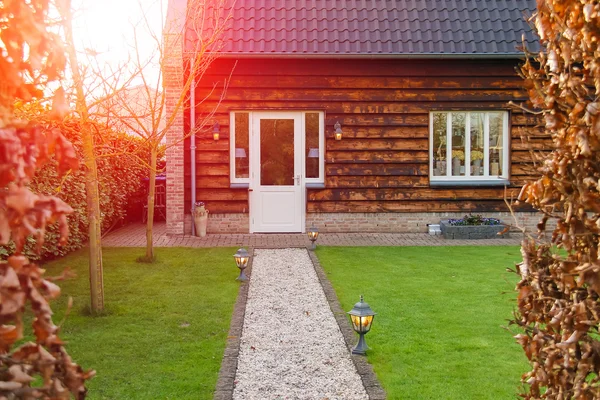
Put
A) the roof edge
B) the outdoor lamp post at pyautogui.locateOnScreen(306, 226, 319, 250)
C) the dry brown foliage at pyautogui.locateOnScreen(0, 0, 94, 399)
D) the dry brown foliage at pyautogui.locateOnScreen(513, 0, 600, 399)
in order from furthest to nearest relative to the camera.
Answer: the roof edge → the outdoor lamp post at pyautogui.locateOnScreen(306, 226, 319, 250) → the dry brown foliage at pyautogui.locateOnScreen(513, 0, 600, 399) → the dry brown foliage at pyautogui.locateOnScreen(0, 0, 94, 399)

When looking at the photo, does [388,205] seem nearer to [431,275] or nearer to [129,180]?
[431,275]

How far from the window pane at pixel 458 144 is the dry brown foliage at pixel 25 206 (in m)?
12.5

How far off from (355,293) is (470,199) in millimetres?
6575

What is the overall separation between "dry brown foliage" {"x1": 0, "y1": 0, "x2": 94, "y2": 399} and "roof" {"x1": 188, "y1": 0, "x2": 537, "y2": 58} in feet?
35.8

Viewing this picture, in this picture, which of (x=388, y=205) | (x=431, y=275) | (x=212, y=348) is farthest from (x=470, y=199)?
(x=212, y=348)

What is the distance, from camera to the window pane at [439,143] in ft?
44.6

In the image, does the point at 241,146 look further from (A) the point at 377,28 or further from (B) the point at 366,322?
(B) the point at 366,322

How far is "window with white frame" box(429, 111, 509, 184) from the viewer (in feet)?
44.5

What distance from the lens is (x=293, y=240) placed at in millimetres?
12570

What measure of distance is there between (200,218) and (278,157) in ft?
6.91

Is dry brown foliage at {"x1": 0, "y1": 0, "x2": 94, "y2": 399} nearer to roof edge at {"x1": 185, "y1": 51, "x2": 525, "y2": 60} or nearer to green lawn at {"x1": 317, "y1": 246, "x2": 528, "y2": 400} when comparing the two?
green lawn at {"x1": 317, "y1": 246, "x2": 528, "y2": 400}

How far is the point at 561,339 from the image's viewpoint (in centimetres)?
266

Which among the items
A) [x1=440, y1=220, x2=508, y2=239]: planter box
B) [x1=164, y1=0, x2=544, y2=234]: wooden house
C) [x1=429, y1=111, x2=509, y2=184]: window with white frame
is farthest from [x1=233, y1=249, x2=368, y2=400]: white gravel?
[x1=429, y1=111, x2=509, y2=184]: window with white frame

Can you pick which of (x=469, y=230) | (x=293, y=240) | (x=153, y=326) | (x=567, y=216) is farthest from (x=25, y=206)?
(x=469, y=230)
